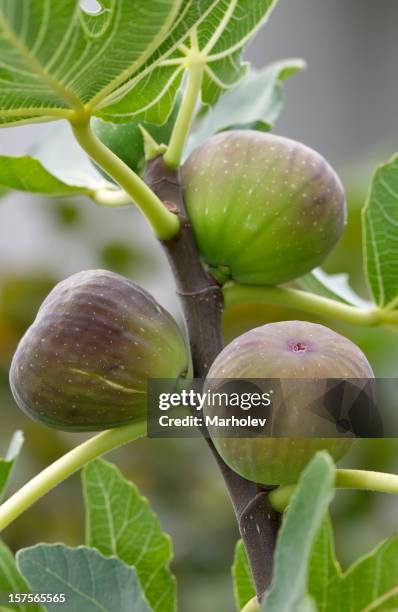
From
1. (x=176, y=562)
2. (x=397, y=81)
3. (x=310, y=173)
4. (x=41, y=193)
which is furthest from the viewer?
(x=397, y=81)

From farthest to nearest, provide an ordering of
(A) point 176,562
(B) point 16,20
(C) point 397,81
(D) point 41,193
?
(C) point 397,81 < (A) point 176,562 < (D) point 41,193 < (B) point 16,20

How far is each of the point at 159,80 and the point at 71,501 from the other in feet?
4.72

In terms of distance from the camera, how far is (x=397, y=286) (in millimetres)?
721

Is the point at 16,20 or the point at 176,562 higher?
the point at 16,20

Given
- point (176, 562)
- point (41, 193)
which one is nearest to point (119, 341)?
point (41, 193)

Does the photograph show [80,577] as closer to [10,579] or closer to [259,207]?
[10,579]

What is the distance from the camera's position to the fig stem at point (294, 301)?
2.16 ft

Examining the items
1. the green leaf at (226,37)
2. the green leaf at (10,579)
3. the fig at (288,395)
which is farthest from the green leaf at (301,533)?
the green leaf at (226,37)

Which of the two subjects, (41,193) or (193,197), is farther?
(41,193)

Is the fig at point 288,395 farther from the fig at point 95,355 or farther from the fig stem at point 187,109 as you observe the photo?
the fig stem at point 187,109

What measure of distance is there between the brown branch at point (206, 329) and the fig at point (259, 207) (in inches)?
0.5

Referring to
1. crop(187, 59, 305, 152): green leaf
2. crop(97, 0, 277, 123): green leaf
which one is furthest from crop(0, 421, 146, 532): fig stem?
crop(187, 59, 305, 152): green leaf

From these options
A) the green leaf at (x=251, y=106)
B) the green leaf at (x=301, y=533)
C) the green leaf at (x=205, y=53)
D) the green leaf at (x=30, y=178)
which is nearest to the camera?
the green leaf at (x=301, y=533)

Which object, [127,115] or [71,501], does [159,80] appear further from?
[71,501]
